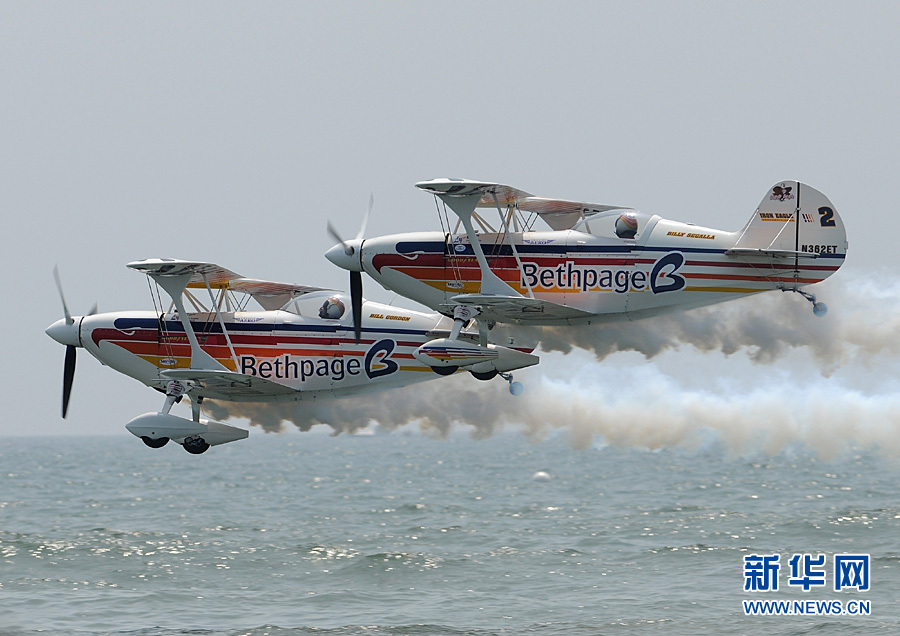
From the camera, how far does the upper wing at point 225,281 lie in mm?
27375

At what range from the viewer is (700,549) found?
47250mm

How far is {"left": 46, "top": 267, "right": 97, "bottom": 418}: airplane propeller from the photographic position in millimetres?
30000

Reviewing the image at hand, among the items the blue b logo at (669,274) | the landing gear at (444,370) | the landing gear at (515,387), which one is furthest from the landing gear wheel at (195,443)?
the blue b logo at (669,274)

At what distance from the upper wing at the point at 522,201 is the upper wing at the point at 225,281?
175 inches

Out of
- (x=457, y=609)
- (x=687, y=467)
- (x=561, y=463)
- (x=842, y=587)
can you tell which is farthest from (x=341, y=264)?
(x=561, y=463)

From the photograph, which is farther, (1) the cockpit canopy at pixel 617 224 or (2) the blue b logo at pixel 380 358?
(2) the blue b logo at pixel 380 358

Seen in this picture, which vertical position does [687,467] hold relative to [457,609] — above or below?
below

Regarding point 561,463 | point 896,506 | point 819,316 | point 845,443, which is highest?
point 819,316

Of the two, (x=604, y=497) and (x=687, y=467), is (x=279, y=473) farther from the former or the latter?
(x=604, y=497)

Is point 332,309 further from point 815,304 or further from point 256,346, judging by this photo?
point 815,304

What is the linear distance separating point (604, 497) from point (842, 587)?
35.1 metres

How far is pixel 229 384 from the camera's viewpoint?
28.1 metres

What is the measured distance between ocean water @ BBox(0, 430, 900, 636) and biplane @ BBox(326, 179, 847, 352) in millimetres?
3707

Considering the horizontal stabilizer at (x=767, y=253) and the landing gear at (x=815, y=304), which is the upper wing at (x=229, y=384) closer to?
the horizontal stabilizer at (x=767, y=253)
